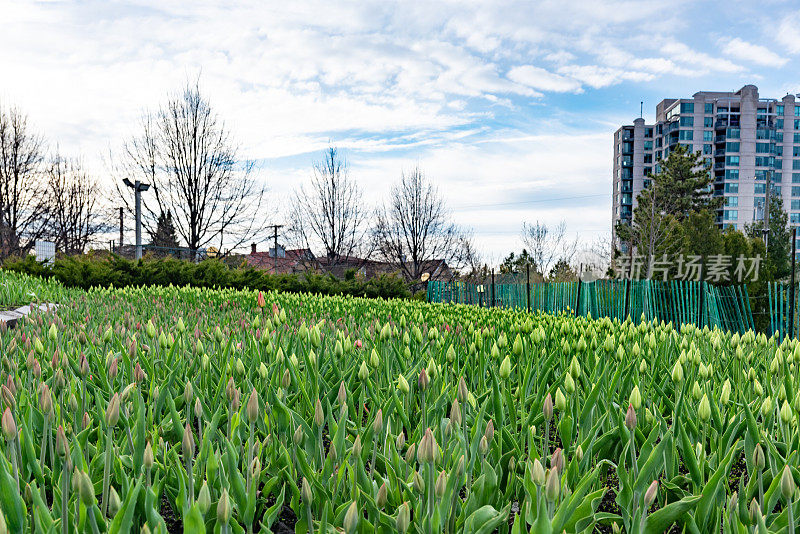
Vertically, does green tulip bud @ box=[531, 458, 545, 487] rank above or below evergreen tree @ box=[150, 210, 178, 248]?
below

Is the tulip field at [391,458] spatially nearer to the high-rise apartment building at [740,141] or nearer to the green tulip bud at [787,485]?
the green tulip bud at [787,485]

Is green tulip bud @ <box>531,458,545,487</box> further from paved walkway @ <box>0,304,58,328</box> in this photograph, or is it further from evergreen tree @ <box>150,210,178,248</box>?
evergreen tree @ <box>150,210,178,248</box>

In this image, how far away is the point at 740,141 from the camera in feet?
266

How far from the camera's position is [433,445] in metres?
1.08

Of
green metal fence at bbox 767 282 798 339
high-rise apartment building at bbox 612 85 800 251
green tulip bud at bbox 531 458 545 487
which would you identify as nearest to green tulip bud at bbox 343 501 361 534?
green tulip bud at bbox 531 458 545 487

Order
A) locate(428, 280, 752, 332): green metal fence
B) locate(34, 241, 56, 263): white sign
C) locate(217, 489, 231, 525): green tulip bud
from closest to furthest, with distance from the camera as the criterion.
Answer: locate(217, 489, 231, 525): green tulip bud → locate(428, 280, 752, 332): green metal fence → locate(34, 241, 56, 263): white sign

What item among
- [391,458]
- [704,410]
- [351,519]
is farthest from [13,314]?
[704,410]

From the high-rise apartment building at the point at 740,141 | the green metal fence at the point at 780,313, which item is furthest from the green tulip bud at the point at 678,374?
the high-rise apartment building at the point at 740,141

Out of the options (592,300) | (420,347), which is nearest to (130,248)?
(592,300)

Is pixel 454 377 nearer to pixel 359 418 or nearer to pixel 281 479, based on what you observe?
pixel 359 418

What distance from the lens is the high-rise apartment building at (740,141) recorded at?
8138 centimetres

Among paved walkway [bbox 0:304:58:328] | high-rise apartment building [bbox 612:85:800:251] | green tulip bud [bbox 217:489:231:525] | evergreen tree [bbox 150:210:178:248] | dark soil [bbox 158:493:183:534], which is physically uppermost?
high-rise apartment building [bbox 612:85:800:251]

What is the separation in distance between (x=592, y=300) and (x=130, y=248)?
87.9 ft

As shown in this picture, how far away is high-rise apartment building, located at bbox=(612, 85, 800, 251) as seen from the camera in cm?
8138
